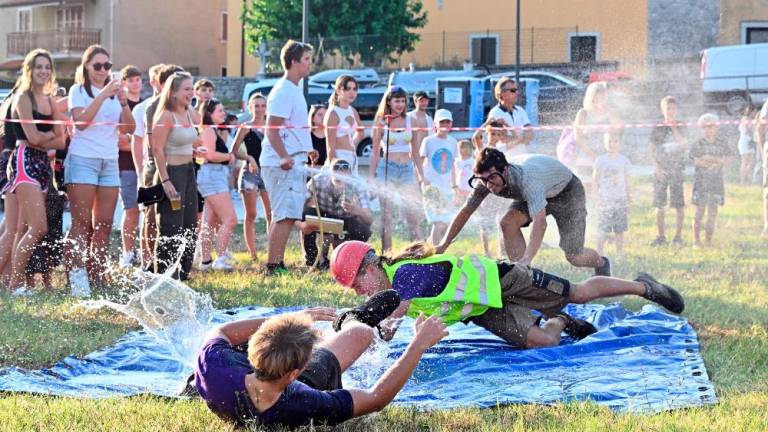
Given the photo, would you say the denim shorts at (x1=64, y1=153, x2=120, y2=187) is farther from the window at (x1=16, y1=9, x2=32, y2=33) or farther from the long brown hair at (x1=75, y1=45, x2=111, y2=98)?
the window at (x1=16, y1=9, x2=32, y2=33)

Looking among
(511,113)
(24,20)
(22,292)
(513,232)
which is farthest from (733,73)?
(24,20)

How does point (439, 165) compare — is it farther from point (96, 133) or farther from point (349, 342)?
point (349, 342)

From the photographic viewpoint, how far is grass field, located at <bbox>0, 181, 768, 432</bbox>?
5074 millimetres

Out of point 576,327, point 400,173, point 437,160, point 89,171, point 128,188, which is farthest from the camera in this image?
point 437,160

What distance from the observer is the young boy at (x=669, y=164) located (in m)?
12.2

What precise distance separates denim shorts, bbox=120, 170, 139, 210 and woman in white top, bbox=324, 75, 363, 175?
70.3 inches

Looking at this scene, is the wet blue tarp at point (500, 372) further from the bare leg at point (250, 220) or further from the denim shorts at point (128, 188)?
the bare leg at point (250, 220)

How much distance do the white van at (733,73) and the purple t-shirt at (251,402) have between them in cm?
2368

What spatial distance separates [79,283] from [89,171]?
875 millimetres

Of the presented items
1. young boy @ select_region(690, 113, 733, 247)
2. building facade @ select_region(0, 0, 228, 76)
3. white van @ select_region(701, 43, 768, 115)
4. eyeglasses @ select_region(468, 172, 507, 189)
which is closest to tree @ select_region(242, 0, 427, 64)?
building facade @ select_region(0, 0, 228, 76)

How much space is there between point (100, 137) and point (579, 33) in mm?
32492

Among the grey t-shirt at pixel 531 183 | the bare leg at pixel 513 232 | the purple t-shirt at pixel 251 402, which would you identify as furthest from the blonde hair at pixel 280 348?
the bare leg at pixel 513 232

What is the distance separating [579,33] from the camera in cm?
3975

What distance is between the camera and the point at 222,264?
10.6m
